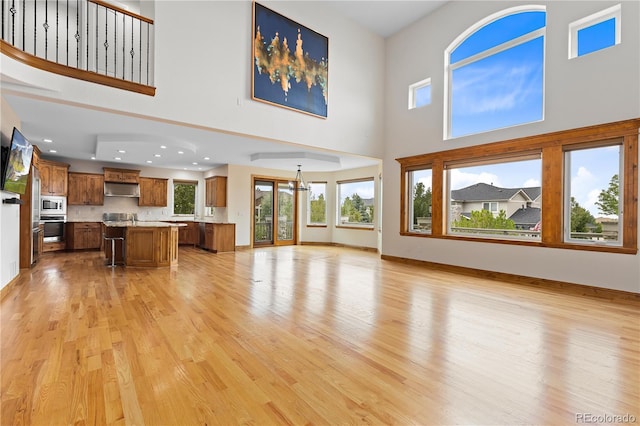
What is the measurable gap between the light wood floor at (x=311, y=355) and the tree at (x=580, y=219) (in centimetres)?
110

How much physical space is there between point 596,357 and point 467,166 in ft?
14.7

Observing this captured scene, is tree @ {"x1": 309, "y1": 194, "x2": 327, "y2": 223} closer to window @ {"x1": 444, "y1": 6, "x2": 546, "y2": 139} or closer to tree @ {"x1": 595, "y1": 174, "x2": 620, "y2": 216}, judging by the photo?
window @ {"x1": 444, "y1": 6, "x2": 546, "y2": 139}

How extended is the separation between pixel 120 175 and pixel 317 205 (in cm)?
641

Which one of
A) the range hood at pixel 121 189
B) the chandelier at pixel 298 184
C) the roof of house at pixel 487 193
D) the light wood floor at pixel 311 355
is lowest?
the light wood floor at pixel 311 355

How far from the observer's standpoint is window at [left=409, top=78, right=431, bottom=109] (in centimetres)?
715

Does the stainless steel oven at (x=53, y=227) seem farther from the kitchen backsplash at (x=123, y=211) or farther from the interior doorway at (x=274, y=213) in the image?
the interior doorway at (x=274, y=213)

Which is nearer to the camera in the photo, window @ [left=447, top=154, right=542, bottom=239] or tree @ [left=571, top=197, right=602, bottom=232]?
tree @ [left=571, top=197, right=602, bottom=232]

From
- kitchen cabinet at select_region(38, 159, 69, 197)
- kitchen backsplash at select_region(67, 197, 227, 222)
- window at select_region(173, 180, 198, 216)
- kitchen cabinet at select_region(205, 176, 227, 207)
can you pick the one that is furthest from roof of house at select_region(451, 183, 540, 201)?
kitchen cabinet at select_region(38, 159, 69, 197)

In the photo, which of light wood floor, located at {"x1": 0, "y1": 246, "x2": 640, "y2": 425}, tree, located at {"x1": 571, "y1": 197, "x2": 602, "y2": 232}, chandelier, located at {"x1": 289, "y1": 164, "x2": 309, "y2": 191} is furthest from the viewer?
chandelier, located at {"x1": 289, "y1": 164, "x2": 309, "y2": 191}

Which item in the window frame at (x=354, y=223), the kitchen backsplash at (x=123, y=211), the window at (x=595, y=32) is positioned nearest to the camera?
the window at (x=595, y=32)

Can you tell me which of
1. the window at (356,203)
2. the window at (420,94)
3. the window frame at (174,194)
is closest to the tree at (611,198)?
the window at (420,94)

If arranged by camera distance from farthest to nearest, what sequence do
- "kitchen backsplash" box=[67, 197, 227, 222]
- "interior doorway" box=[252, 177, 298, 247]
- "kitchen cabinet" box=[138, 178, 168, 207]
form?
"interior doorway" box=[252, 177, 298, 247] < "kitchen cabinet" box=[138, 178, 168, 207] < "kitchen backsplash" box=[67, 197, 227, 222]

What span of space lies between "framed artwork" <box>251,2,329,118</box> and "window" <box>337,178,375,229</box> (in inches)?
156

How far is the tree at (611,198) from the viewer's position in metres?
4.57
